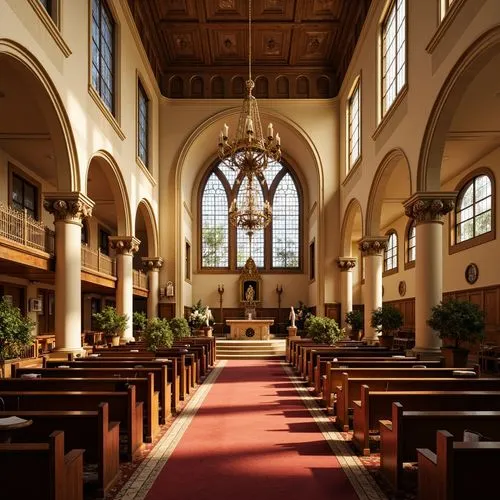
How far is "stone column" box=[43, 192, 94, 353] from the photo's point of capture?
45.3ft

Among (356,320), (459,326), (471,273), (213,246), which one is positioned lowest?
(356,320)

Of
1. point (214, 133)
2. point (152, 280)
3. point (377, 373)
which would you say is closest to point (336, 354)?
point (377, 373)

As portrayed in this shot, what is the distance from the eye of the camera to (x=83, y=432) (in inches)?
219

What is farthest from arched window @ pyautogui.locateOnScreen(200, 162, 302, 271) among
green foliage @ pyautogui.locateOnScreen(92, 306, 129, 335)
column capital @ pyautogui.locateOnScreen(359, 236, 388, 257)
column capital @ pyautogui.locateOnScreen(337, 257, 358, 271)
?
green foliage @ pyautogui.locateOnScreen(92, 306, 129, 335)

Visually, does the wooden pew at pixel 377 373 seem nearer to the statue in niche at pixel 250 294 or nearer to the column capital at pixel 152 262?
the column capital at pixel 152 262

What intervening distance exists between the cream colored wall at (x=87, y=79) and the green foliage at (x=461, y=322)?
940cm

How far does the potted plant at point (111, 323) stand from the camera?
17.9m

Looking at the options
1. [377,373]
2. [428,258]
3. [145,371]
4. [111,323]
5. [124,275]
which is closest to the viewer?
[145,371]

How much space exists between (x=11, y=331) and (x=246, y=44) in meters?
20.1

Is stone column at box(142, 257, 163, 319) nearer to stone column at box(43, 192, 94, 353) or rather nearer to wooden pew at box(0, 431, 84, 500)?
stone column at box(43, 192, 94, 353)

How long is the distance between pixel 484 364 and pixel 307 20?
15583 millimetres

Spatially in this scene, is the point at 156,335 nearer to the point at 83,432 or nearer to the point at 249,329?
the point at 83,432

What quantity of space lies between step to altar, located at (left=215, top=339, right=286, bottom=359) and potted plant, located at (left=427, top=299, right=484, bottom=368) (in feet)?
35.4

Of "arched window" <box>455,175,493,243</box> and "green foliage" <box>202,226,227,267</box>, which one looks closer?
"arched window" <box>455,175,493,243</box>
